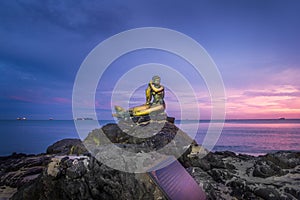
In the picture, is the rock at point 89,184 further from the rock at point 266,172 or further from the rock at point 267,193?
the rock at point 266,172

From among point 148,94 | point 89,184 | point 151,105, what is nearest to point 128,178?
point 89,184

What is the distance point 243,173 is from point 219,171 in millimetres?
1905

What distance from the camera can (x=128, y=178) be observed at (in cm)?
525

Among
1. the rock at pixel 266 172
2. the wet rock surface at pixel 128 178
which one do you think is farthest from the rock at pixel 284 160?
the rock at pixel 266 172

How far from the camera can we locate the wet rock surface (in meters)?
5.26

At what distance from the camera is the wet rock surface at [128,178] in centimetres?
526

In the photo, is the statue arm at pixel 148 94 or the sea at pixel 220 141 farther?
the sea at pixel 220 141

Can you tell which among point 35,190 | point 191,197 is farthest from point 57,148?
point 191,197

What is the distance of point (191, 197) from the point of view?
530cm

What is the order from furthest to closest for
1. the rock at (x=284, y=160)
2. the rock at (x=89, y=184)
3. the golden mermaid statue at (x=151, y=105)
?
the rock at (x=284, y=160), the golden mermaid statue at (x=151, y=105), the rock at (x=89, y=184)

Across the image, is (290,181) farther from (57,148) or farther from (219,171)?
(57,148)

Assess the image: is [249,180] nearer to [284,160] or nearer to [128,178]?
[284,160]

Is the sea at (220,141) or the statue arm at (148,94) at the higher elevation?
the statue arm at (148,94)

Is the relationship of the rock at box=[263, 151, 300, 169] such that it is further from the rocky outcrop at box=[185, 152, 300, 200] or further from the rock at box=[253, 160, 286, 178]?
the rock at box=[253, 160, 286, 178]
